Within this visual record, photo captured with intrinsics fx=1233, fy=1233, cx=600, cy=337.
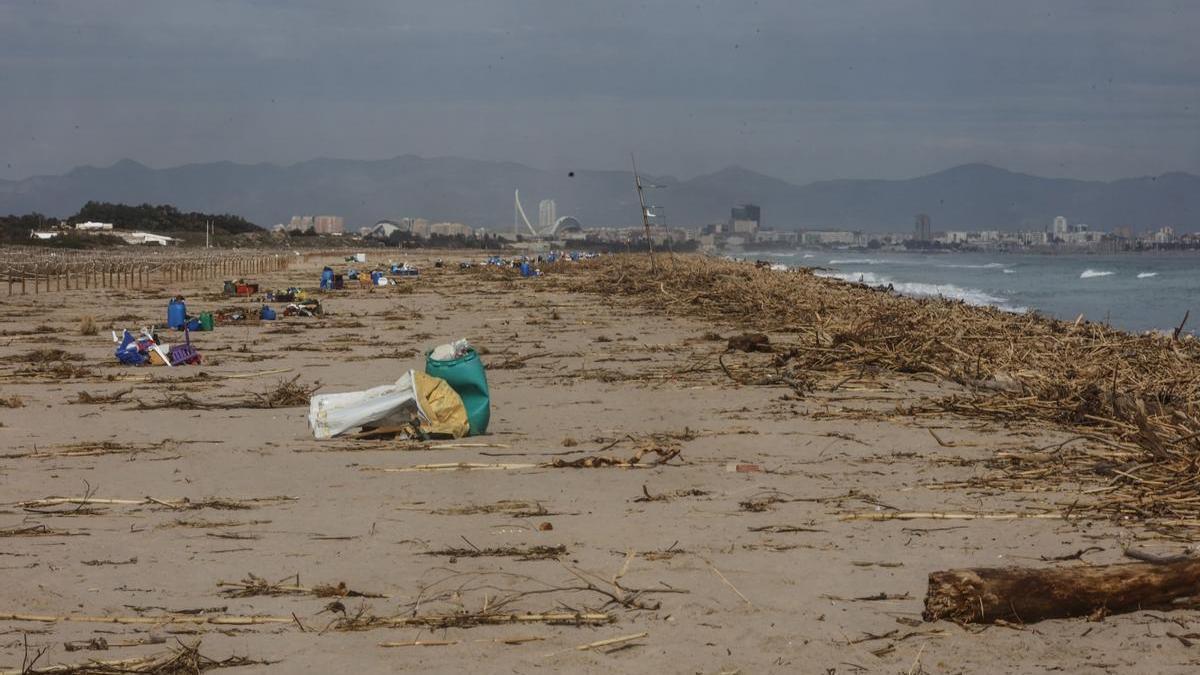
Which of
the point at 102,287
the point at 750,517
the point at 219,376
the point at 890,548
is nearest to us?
the point at 890,548

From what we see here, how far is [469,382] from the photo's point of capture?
9.30 metres

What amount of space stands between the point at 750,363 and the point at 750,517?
23.3ft

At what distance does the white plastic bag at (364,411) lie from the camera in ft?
30.0

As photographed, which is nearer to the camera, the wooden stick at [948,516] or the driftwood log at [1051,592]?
the driftwood log at [1051,592]

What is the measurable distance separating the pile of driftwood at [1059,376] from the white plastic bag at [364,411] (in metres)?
4.21

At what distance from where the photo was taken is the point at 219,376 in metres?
13.2

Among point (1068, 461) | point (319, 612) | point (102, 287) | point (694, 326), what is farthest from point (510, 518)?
point (102, 287)

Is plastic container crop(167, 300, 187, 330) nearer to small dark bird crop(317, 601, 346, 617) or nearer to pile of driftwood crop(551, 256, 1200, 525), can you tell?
pile of driftwood crop(551, 256, 1200, 525)

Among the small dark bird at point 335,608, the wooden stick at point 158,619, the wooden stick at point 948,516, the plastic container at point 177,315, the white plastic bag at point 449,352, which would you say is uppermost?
the white plastic bag at point 449,352

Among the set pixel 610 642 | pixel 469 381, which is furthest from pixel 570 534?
pixel 469 381

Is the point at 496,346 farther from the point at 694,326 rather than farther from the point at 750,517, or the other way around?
the point at 750,517

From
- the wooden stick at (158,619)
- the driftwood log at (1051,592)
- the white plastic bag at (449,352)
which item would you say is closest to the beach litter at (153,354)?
the white plastic bag at (449,352)

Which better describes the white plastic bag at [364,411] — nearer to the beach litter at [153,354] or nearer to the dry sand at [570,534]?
the dry sand at [570,534]

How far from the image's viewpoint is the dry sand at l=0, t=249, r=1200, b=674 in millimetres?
4473
